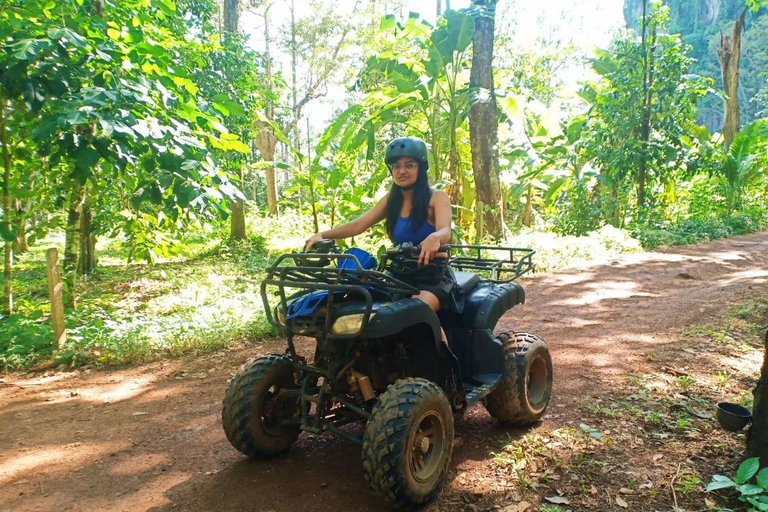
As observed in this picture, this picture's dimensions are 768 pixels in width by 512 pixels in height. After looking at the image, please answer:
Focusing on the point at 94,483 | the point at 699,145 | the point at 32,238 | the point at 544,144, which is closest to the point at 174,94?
the point at 32,238

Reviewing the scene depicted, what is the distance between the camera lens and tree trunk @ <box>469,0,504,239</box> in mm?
9531

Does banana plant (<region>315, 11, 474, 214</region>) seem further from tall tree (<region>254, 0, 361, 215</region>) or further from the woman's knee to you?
tall tree (<region>254, 0, 361, 215</region>)

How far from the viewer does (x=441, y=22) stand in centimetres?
884

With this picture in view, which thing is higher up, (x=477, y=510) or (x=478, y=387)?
(x=478, y=387)

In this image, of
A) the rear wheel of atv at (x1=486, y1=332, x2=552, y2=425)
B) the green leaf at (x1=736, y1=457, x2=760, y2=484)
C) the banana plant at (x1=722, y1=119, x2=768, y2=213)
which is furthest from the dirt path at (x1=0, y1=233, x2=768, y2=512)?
the banana plant at (x1=722, y1=119, x2=768, y2=213)

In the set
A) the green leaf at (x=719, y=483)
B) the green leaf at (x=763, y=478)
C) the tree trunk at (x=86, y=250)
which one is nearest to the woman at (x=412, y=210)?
the green leaf at (x=719, y=483)

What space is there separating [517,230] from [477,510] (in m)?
11.0

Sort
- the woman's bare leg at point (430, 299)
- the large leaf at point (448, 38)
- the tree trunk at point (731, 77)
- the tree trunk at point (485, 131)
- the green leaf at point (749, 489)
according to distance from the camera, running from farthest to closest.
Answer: the tree trunk at point (731, 77) < the tree trunk at point (485, 131) < the large leaf at point (448, 38) < the woman's bare leg at point (430, 299) < the green leaf at point (749, 489)

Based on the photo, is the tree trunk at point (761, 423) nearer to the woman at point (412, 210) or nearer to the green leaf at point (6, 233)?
the woman at point (412, 210)

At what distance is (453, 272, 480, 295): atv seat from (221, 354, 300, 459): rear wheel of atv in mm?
1144

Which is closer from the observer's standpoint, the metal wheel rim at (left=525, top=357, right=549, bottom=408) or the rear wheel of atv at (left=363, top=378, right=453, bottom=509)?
the rear wheel of atv at (left=363, top=378, right=453, bottom=509)

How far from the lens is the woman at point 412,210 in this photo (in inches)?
122

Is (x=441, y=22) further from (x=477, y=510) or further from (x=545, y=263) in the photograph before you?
(x=477, y=510)

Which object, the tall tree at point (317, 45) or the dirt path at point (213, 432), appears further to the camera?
the tall tree at point (317, 45)
